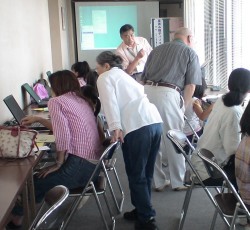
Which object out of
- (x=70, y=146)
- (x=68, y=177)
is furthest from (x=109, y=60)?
(x=68, y=177)

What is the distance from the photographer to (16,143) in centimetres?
219

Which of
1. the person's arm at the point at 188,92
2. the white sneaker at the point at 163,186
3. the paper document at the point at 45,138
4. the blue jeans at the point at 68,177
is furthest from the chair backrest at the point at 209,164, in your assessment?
the white sneaker at the point at 163,186

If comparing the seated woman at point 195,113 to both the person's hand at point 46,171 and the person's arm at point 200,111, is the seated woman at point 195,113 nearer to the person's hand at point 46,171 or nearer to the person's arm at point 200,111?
the person's arm at point 200,111

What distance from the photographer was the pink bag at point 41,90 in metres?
4.39

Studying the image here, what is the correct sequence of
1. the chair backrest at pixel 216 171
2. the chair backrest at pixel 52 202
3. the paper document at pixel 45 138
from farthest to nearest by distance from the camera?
1. the paper document at pixel 45 138
2. the chair backrest at pixel 216 171
3. the chair backrest at pixel 52 202

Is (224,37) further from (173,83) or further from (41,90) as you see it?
(41,90)

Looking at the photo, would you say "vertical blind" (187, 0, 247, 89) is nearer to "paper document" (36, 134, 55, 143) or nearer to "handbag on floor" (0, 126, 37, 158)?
"paper document" (36, 134, 55, 143)

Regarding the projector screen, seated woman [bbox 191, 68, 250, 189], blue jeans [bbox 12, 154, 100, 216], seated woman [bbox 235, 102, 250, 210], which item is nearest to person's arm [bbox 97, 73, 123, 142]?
blue jeans [bbox 12, 154, 100, 216]

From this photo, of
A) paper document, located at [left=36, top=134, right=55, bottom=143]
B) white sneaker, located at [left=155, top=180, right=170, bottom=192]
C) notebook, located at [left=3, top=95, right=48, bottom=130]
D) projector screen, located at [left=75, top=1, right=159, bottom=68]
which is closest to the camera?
paper document, located at [left=36, top=134, right=55, bottom=143]

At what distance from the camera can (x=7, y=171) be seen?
6.57 ft

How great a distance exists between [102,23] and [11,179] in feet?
22.6

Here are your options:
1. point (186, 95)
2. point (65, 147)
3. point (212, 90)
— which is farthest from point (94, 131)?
point (212, 90)

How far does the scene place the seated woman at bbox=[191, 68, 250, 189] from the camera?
8.00 feet

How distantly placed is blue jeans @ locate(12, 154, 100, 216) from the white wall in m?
1.05
